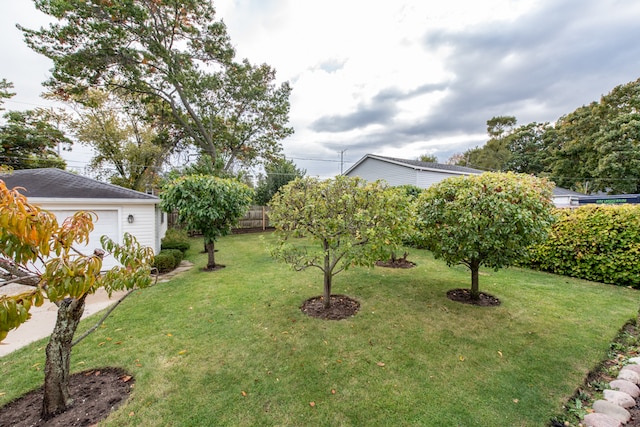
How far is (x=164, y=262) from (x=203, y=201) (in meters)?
2.06

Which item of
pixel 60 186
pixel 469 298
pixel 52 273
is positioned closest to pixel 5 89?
pixel 60 186

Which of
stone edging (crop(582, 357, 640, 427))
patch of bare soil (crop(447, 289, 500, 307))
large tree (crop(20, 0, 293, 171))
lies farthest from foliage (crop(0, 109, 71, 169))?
stone edging (crop(582, 357, 640, 427))

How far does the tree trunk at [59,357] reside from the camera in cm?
228

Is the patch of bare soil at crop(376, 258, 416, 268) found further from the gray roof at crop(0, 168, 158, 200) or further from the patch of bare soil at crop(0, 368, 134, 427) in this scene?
the gray roof at crop(0, 168, 158, 200)

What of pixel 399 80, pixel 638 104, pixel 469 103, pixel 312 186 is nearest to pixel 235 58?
pixel 399 80

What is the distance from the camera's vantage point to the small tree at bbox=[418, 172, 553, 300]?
3.82 metres

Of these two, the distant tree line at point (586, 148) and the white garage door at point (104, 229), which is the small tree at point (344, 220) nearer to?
the white garage door at point (104, 229)

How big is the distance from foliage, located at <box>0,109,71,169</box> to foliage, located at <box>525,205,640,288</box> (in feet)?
77.5

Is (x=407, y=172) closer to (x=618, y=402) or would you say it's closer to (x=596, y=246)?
(x=596, y=246)

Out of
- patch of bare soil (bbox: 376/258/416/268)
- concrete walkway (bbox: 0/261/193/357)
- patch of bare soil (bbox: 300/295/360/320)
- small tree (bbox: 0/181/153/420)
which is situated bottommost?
concrete walkway (bbox: 0/261/193/357)

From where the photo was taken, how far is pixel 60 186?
7.53 metres

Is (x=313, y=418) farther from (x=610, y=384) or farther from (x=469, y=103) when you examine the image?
(x=469, y=103)

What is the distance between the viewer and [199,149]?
17.8 meters

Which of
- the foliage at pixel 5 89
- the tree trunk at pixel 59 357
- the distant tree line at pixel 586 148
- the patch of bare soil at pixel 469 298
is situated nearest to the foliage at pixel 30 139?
the foliage at pixel 5 89
